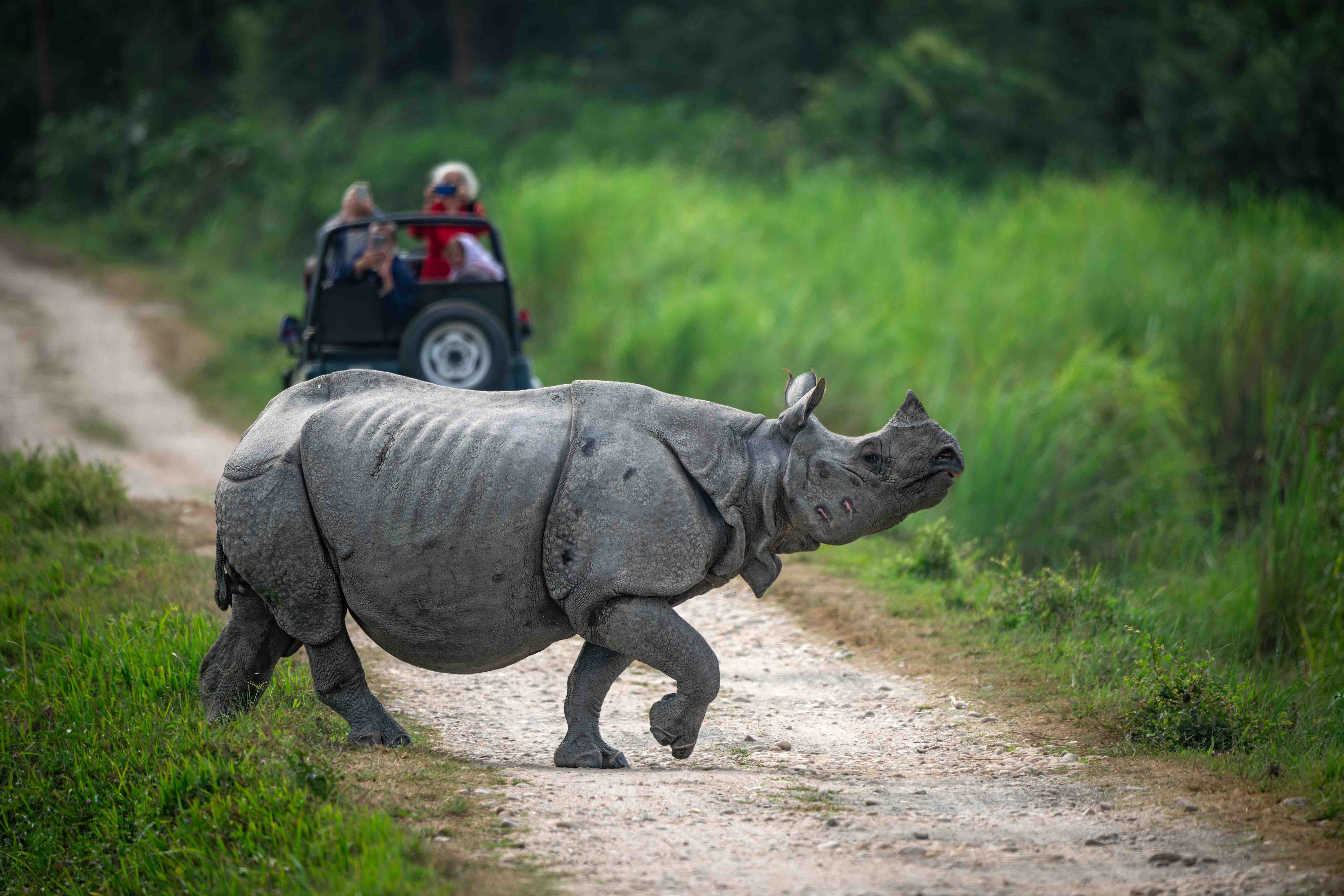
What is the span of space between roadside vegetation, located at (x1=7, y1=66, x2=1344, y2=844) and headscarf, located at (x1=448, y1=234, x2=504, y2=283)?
110 inches

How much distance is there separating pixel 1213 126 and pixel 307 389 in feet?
62.0

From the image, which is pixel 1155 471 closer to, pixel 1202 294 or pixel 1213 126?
pixel 1202 294

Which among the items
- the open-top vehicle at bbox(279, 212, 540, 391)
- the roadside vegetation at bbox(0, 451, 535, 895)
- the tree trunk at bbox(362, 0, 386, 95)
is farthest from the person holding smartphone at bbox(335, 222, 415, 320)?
the tree trunk at bbox(362, 0, 386, 95)

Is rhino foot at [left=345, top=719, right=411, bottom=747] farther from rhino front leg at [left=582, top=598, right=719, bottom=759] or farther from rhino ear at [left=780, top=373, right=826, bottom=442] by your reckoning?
rhino ear at [left=780, top=373, right=826, bottom=442]

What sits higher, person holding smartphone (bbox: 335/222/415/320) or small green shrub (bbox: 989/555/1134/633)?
person holding smartphone (bbox: 335/222/415/320)

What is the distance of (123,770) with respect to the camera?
4.93 meters

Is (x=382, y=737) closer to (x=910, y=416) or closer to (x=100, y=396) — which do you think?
(x=910, y=416)

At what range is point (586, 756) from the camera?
4922 mm

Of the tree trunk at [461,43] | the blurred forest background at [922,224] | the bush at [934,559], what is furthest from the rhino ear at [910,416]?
the tree trunk at [461,43]

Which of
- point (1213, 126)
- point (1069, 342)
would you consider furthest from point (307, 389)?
point (1213, 126)

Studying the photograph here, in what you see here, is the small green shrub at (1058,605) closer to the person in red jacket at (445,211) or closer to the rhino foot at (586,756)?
the rhino foot at (586,756)

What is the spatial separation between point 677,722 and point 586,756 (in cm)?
39

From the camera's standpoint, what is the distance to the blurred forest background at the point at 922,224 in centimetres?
807

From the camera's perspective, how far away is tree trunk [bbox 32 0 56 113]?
28.2m
